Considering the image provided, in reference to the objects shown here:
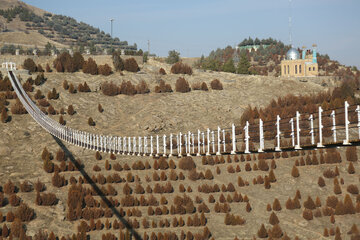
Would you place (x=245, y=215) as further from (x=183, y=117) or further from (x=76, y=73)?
(x=76, y=73)

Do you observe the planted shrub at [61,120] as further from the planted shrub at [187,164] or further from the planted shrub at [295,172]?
the planted shrub at [295,172]

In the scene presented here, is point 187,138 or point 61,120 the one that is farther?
point 61,120

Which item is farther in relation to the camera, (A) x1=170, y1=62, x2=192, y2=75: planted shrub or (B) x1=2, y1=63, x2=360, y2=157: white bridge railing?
(A) x1=170, y1=62, x2=192, y2=75: planted shrub

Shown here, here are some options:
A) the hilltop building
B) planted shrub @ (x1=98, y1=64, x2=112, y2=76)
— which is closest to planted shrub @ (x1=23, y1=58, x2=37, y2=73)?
planted shrub @ (x1=98, y1=64, x2=112, y2=76)

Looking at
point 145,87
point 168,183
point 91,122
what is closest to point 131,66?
point 145,87

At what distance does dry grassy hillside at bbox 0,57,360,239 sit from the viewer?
68.5 meters

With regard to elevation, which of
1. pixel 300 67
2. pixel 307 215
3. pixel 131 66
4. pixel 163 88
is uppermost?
pixel 300 67

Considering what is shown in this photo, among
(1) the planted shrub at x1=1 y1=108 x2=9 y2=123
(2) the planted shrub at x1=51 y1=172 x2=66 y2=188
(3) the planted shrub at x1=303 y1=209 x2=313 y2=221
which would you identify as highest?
(1) the planted shrub at x1=1 y1=108 x2=9 y2=123

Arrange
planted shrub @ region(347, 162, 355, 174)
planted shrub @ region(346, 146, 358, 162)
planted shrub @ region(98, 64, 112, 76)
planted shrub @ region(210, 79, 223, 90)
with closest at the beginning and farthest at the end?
planted shrub @ region(347, 162, 355, 174), planted shrub @ region(346, 146, 358, 162), planted shrub @ region(98, 64, 112, 76), planted shrub @ region(210, 79, 223, 90)

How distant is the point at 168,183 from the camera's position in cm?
7544

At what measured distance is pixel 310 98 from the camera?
102750mm

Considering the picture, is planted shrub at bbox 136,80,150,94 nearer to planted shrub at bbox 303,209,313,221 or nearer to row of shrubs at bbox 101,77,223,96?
row of shrubs at bbox 101,77,223,96

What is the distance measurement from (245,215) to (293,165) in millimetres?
14467

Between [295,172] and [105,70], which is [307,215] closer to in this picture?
[295,172]
